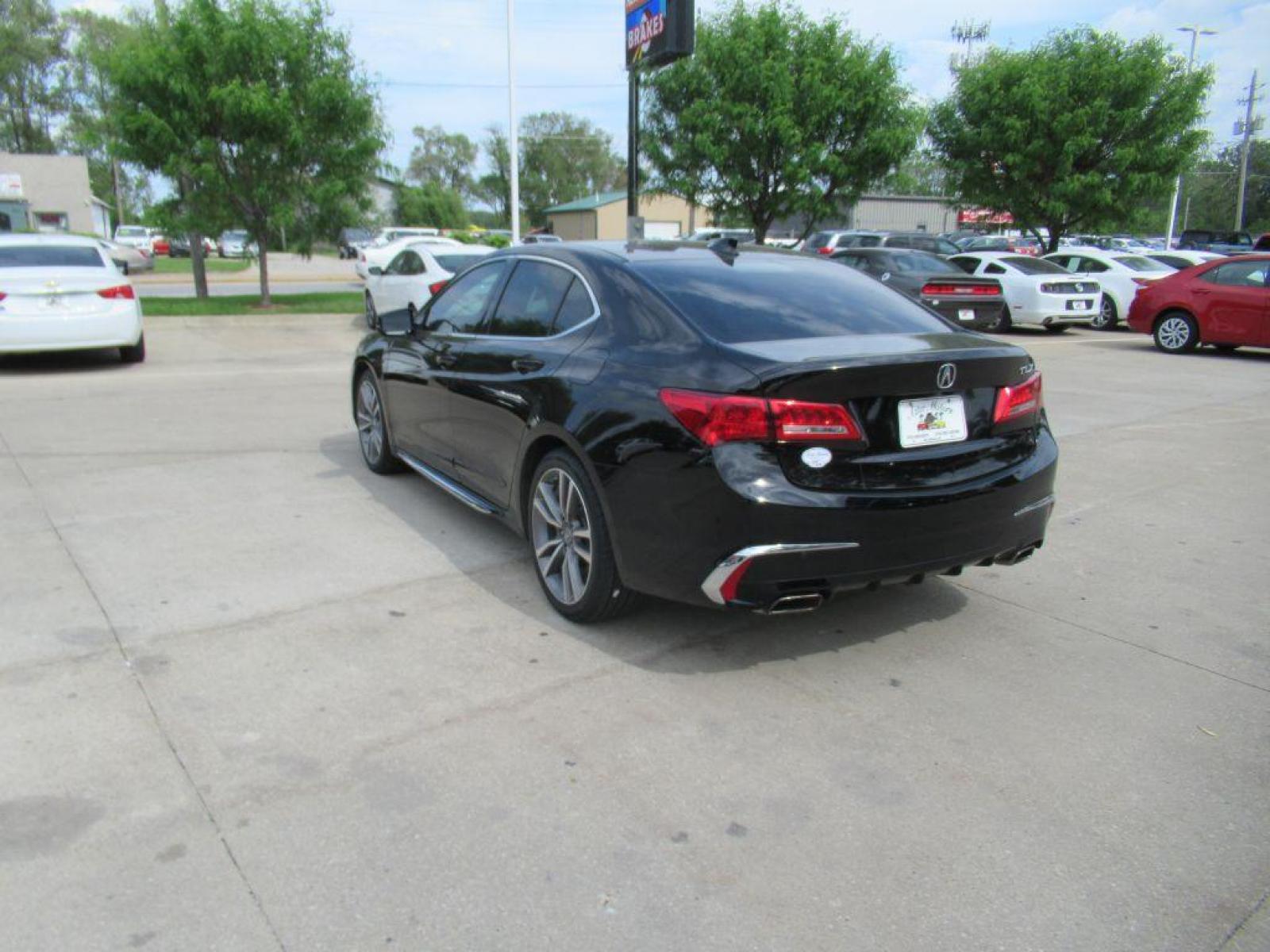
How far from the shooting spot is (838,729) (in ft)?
10.8

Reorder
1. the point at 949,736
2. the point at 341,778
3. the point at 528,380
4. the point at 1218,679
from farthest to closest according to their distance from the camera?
the point at 528,380 → the point at 1218,679 → the point at 949,736 → the point at 341,778

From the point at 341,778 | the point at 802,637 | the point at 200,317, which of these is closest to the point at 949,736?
the point at 802,637

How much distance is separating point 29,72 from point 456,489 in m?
78.2

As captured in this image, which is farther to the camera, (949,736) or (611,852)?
(949,736)

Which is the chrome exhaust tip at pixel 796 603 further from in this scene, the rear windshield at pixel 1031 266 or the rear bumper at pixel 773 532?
the rear windshield at pixel 1031 266

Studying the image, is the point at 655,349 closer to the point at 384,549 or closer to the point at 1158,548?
the point at 384,549

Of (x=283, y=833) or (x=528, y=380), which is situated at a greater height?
(x=528, y=380)

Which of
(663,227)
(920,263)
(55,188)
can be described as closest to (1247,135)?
(663,227)

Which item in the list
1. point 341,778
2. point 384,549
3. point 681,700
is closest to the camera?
point 341,778

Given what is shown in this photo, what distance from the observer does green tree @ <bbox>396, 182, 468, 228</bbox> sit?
7000cm

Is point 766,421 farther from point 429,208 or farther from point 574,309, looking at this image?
point 429,208

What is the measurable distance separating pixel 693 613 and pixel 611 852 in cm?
174

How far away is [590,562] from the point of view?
3.96 meters

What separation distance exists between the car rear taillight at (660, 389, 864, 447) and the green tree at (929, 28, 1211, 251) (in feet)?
74.5
